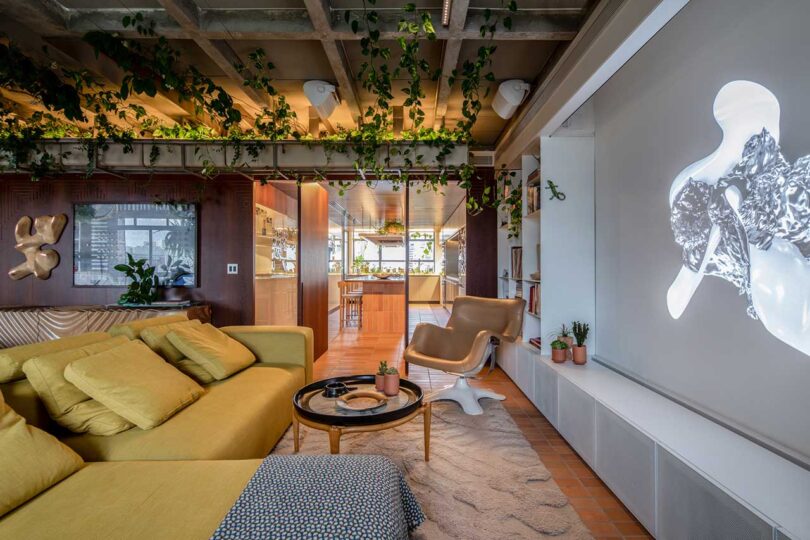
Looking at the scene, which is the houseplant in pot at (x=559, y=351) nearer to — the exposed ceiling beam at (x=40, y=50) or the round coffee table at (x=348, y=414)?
the round coffee table at (x=348, y=414)

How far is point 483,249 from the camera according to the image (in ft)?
16.8

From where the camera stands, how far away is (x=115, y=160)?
401cm

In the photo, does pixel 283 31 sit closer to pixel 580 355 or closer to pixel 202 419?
pixel 202 419

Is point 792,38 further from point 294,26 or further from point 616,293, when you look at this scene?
point 294,26

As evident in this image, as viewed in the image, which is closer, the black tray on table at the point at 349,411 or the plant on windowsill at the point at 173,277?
the black tray on table at the point at 349,411

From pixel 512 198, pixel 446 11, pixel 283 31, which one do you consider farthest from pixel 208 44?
pixel 512 198

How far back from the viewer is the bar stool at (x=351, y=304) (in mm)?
7805

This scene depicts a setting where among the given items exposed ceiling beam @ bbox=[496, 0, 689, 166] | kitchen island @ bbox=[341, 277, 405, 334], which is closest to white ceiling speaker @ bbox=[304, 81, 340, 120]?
exposed ceiling beam @ bbox=[496, 0, 689, 166]

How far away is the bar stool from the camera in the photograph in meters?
7.80

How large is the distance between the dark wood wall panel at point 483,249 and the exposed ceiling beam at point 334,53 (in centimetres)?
183

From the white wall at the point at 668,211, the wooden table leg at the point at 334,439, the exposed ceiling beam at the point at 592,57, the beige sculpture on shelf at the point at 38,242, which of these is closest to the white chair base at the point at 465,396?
the white wall at the point at 668,211

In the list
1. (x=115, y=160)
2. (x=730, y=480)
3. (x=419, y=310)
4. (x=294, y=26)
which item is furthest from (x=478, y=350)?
(x=419, y=310)

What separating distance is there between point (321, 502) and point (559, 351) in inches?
94.2

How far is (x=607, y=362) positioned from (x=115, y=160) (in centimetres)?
484
